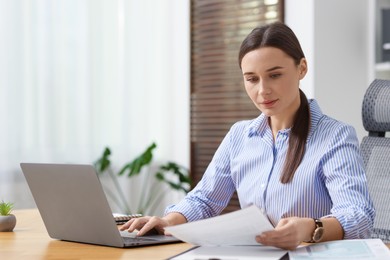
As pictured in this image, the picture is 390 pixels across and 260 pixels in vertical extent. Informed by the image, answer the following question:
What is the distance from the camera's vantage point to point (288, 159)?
218cm

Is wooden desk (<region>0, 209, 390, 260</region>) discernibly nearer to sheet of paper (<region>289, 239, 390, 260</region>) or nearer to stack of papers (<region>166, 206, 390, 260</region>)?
stack of papers (<region>166, 206, 390, 260</region>)

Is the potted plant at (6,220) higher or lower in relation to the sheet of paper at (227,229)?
lower

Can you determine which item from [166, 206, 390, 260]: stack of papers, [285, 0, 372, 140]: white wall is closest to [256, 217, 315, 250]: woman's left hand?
[166, 206, 390, 260]: stack of papers

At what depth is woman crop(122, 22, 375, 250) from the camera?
1.99 meters

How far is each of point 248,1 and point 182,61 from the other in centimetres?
73

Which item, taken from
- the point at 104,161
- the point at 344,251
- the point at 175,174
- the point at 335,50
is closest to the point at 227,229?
the point at 344,251

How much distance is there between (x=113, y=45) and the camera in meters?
4.88

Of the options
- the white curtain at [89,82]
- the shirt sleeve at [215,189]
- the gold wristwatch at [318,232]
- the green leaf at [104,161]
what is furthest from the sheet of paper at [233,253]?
the green leaf at [104,161]

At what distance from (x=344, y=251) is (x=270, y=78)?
0.60 m

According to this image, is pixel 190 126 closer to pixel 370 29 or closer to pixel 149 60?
pixel 149 60

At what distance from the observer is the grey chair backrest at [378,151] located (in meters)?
2.55

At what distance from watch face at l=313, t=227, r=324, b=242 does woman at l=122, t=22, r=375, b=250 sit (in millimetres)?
47

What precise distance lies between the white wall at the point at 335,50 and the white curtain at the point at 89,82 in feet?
3.62

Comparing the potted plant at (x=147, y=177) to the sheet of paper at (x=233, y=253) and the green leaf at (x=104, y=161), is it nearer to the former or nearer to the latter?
the green leaf at (x=104, y=161)
